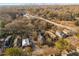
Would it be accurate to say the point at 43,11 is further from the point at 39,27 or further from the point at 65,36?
the point at 65,36

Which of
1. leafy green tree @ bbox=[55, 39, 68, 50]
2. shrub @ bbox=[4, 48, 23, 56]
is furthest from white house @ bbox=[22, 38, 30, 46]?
leafy green tree @ bbox=[55, 39, 68, 50]

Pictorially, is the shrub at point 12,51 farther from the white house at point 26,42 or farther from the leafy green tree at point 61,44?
the leafy green tree at point 61,44

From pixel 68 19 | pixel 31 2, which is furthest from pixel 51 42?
pixel 31 2

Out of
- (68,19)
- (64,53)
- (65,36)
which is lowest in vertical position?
(64,53)

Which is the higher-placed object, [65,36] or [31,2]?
[31,2]

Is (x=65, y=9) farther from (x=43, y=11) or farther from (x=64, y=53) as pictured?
(x=64, y=53)

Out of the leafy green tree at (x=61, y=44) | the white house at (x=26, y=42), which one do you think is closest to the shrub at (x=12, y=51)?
the white house at (x=26, y=42)

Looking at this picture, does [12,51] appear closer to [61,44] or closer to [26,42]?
[26,42]

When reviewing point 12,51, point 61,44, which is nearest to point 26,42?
point 12,51

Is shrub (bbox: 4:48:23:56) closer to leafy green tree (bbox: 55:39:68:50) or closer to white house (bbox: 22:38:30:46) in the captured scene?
white house (bbox: 22:38:30:46)

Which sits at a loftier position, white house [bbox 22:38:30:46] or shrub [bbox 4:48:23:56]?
white house [bbox 22:38:30:46]
